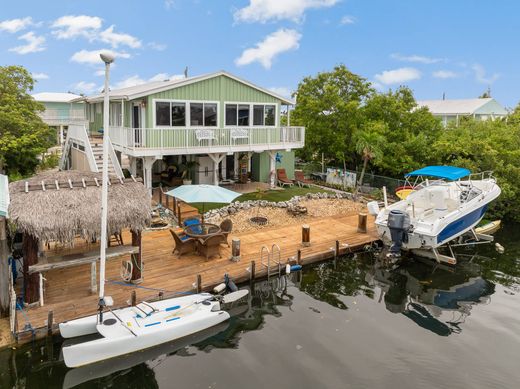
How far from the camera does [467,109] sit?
5031 centimetres

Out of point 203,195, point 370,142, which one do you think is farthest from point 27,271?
point 370,142

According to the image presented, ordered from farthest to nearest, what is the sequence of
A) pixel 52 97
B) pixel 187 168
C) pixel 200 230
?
pixel 52 97 → pixel 187 168 → pixel 200 230

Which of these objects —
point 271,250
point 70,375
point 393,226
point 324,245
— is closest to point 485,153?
point 393,226

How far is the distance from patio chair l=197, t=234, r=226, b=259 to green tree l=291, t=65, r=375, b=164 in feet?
51.5

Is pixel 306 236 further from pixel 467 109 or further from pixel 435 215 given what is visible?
pixel 467 109

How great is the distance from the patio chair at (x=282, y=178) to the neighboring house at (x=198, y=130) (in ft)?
2.08

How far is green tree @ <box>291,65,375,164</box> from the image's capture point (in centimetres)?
2795

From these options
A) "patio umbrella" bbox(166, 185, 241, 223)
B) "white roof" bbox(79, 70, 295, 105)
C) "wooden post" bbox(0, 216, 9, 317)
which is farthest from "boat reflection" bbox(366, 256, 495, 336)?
"white roof" bbox(79, 70, 295, 105)

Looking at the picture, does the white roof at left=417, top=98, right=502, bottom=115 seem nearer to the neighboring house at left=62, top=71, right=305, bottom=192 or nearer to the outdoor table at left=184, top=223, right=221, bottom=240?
the neighboring house at left=62, top=71, right=305, bottom=192

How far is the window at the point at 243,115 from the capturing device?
23002 mm

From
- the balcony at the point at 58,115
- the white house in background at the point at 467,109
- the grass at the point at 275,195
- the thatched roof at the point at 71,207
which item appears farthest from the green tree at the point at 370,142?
the white house in background at the point at 467,109

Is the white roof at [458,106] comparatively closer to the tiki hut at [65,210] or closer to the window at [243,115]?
the window at [243,115]

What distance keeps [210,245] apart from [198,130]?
8007 millimetres

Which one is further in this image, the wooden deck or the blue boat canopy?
the blue boat canopy
